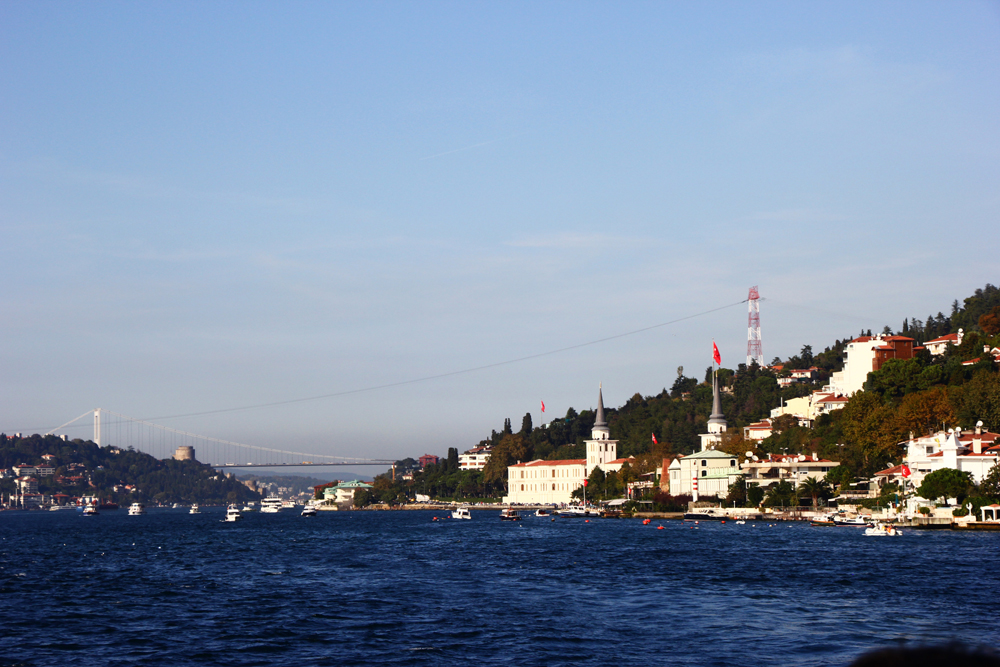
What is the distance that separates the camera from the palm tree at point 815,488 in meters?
94.2

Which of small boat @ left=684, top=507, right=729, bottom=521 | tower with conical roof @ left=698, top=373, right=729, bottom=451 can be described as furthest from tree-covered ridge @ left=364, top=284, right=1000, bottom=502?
small boat @ left=684, top=507, right=729, bottom=521

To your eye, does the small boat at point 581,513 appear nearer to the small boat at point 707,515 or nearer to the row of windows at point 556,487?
the small boat at point 707,515

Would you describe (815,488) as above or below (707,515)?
above

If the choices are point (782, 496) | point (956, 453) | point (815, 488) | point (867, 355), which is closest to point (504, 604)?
point (956, 453)

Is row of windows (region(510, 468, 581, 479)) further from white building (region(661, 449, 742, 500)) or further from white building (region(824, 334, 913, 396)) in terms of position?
white building (region(824, 334, 913, 396))

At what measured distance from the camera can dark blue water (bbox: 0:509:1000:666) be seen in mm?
23547

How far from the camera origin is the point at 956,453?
76.9 meters

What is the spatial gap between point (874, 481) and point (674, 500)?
2989 centimetres

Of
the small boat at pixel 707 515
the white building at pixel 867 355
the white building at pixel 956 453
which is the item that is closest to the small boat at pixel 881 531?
the white building at pixel 956 453

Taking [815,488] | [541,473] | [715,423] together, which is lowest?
[541,473]

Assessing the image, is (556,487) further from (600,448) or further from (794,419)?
(794,419)

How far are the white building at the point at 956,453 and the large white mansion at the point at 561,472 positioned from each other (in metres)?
72.5

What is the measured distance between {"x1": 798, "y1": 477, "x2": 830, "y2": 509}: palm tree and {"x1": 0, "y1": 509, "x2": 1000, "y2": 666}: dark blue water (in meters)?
35.8

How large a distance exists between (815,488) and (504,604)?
6997cm
